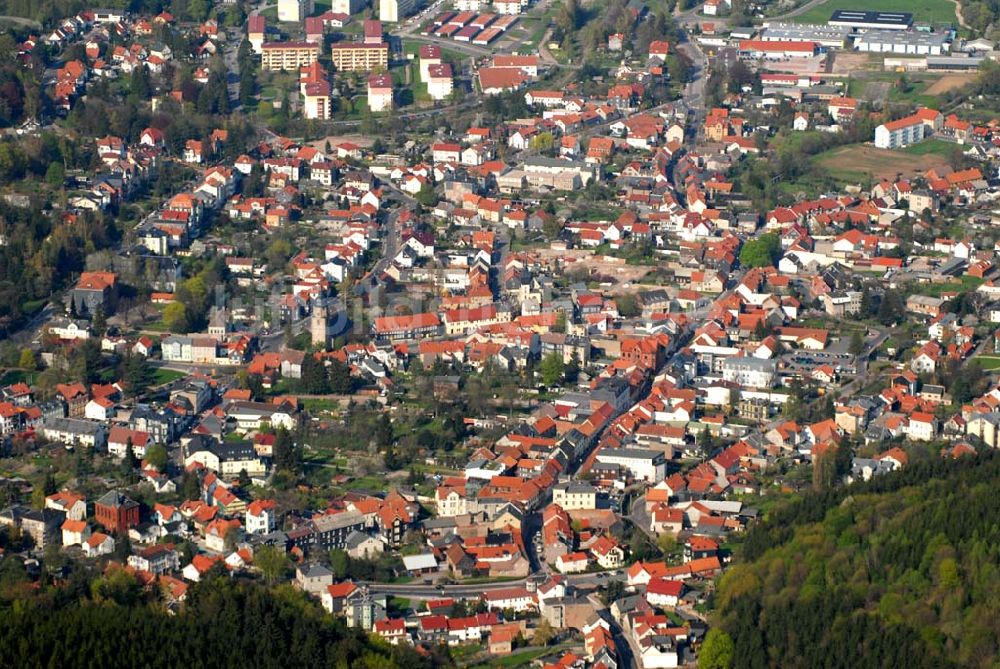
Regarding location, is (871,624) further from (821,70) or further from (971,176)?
(821,70)

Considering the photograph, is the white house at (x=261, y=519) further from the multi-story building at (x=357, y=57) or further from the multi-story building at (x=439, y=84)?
the multi-story building at (x=357, y=57)

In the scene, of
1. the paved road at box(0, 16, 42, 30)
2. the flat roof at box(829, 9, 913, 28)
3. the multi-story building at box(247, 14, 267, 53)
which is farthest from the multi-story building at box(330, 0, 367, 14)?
the flat roof at box(829, 9, 913, 28)

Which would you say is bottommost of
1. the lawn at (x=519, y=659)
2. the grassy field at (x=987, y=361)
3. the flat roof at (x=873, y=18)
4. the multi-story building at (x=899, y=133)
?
the lawn at (x=519, y=659)

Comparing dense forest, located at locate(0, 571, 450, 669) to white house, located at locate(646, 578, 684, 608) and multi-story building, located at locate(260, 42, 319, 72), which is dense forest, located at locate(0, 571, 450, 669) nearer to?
white house, located at locate(646, 578, 684, 608)

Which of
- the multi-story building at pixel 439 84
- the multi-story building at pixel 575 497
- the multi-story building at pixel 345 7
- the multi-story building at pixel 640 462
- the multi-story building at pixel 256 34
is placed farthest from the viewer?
the multi-story building at pixel 345 7

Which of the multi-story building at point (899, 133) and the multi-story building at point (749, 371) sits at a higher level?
the multi-story building at point (899, 133)

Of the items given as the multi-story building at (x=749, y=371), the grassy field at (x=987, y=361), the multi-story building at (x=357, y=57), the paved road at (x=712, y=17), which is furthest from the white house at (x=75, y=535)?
the paved road at (x=712, y=17)
